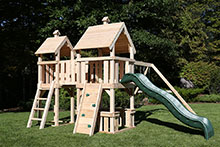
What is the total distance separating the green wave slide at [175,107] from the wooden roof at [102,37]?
51.5 inches

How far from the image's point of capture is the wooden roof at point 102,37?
8.29m

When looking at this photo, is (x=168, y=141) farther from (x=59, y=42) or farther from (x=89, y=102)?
(x=59, y=42)

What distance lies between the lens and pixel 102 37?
8.66 metres

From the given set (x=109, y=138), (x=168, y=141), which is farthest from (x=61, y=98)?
(x=168, y=141)

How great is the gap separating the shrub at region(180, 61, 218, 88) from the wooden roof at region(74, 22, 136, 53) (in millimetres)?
13390

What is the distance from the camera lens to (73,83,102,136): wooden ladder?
7859 mm

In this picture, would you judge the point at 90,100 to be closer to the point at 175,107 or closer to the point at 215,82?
the point at 175,107

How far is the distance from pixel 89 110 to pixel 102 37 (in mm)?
2449

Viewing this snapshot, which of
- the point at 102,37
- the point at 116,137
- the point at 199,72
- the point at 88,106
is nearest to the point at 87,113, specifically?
the point at 88,106

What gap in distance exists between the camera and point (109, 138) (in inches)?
289

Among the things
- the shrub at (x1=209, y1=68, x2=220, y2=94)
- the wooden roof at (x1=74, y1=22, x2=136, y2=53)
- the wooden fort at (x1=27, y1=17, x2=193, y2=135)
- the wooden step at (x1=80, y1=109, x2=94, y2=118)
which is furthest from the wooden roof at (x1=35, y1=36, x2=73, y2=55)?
the shrub at (x1=209, y1=68, x2=220, y2=94)

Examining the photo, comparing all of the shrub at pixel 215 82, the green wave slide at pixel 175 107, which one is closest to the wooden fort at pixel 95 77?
the green wave slide at pixel 175 107

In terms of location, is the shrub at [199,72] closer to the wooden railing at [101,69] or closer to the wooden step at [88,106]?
the wooden railing at [101,69]

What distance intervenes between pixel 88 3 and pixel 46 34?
326 centimetres
